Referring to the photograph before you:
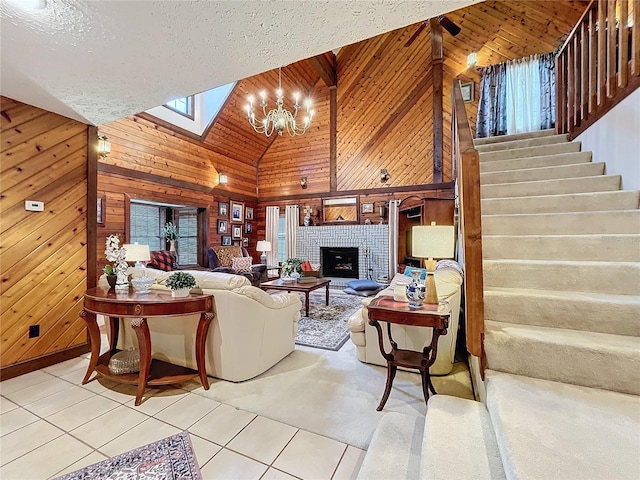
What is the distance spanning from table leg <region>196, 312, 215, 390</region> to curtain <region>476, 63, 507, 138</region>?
577 cm

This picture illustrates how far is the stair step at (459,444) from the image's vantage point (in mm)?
1010

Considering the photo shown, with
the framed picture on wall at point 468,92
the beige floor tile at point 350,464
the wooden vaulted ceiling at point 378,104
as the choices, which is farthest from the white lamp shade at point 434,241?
the framed picture on wall at point 468,92

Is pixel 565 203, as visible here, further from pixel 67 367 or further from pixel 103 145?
pixel 103 145

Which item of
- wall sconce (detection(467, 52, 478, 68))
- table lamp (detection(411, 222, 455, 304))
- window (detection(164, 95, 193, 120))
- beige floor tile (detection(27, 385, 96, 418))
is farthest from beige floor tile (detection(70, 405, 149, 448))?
wall sconce (detection(467, 52, 478, 68))

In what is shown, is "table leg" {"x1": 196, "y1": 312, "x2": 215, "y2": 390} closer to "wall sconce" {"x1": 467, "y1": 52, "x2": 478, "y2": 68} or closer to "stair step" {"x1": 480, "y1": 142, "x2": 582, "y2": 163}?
"stair step" {"x1": 480, "y1": 142, "x2": 582, "y2": 163}

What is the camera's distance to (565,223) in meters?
2.14

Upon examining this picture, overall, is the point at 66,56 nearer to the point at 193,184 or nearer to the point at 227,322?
the point at 227,322

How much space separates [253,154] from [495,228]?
22.3ft

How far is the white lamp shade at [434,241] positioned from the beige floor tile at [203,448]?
174 cm

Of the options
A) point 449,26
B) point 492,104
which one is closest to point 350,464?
point 492,104

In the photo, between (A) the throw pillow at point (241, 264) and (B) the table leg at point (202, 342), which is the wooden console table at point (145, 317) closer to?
(B) the table leg at point (202, 342)

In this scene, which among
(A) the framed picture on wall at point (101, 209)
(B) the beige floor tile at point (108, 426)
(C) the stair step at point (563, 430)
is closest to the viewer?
(C) the stair step at point (563, 430)

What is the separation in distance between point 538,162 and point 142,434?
13.7 feet

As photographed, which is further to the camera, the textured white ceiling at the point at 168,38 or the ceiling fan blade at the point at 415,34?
the ceiling fan blade at the point at 415,34
